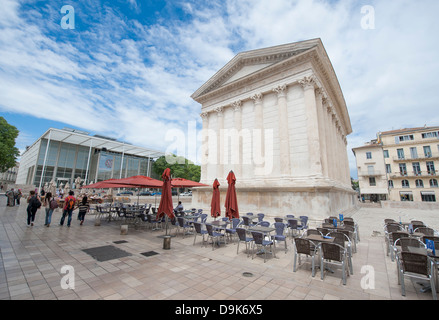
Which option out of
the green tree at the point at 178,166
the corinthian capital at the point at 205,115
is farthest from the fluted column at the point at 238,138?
the green tree at the point at 178,166

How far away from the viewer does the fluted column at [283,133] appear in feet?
51.3

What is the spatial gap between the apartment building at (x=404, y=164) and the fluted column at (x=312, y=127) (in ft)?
117

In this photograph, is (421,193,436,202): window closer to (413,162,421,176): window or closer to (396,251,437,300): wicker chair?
(413,162,421,176): window

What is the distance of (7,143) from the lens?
3491cm

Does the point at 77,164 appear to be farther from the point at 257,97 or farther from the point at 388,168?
the point at 388,168

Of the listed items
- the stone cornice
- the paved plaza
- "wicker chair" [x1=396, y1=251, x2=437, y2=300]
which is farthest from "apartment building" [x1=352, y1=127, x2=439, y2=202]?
"wicker chair" [x1=396, y1=251, x2=437, y2=300]

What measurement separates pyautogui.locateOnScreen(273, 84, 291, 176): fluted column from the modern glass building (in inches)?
1990

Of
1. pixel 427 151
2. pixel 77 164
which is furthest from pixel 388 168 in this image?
pixel 77 164

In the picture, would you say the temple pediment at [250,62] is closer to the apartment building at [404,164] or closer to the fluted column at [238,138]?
the fluted column at [238,138]

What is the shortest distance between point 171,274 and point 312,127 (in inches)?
556

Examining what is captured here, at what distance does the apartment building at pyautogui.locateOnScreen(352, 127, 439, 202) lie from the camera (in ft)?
116

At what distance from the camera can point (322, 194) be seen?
13.2m
